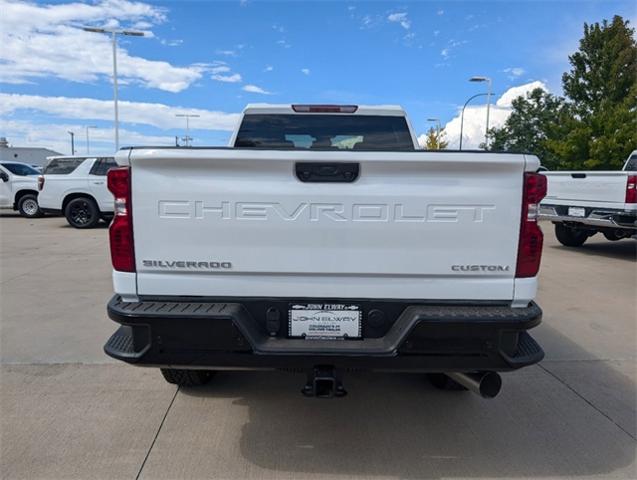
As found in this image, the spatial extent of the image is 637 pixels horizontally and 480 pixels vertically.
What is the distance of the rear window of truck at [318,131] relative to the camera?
458 centimetres

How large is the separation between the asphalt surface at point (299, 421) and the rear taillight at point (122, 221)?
1.19m

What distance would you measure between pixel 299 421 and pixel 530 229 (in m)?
1.90

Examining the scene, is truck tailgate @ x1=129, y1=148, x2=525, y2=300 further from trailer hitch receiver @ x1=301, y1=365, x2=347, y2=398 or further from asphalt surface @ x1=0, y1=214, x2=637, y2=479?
asphalt surface @ x1=0, y1=214, x2=637, y2=479

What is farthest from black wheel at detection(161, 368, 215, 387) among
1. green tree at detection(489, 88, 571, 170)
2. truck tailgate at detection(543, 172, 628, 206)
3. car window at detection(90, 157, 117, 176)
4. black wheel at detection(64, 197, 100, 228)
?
green tree at detection(489, 88, 571, 170)

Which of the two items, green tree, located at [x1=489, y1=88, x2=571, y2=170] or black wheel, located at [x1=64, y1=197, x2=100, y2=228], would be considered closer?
black wheel, located at [x1=64, y1=197, x2=100, y2=228]

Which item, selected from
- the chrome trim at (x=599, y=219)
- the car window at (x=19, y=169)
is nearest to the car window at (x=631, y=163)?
the chrome trim at (x=599, y=219)

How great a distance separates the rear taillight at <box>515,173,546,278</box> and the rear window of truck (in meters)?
2.23

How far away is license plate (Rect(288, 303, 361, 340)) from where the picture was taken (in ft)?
8.22

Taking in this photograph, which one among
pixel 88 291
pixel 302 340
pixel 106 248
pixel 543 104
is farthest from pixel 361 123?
pixel 543 104

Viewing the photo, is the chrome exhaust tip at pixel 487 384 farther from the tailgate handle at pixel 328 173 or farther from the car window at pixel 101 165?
the car window at pixel 101 165

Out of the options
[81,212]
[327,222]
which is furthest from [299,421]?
[81,212]

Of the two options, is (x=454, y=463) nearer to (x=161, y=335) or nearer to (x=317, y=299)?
(x=317, y=299)

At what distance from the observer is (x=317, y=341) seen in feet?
8.17

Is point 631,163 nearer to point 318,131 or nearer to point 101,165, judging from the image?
point 318,131
